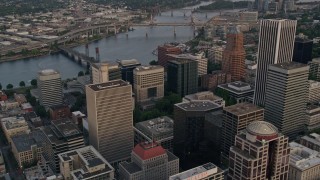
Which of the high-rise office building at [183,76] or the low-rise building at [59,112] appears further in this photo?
the high-rise office building at [183,76]

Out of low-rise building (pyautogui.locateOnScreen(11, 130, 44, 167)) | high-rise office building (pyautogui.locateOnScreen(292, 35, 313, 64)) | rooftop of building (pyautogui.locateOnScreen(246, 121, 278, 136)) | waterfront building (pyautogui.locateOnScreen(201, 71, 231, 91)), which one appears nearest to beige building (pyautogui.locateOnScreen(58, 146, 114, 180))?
low-rise building (pyautogui.locateOnScreen(11, 130, 44, 167))

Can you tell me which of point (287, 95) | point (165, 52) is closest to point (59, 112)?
point (165, 52)

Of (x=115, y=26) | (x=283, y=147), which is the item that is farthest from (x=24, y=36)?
(x=283, y=147)

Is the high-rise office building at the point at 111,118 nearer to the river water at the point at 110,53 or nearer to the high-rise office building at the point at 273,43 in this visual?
the high-rise office building at the point at 273,43

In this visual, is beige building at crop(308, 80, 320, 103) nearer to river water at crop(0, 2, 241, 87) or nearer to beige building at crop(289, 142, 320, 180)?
beige building at crop(289, 142, 320, 180)

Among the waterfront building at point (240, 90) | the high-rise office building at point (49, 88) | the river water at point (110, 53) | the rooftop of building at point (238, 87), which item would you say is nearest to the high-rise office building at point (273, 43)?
the waterfront building at point (240, 90)

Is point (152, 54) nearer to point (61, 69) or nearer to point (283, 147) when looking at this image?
point (61, 69)
